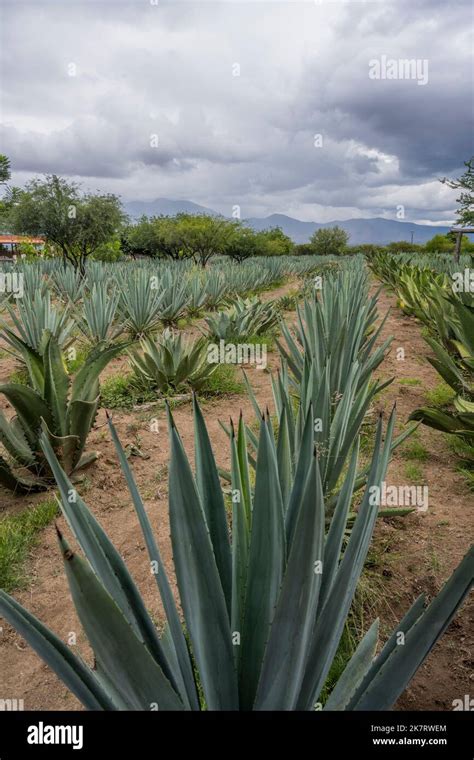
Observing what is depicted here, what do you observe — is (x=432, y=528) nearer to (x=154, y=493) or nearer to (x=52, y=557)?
(x=154, y=493)

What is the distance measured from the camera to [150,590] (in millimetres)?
2066

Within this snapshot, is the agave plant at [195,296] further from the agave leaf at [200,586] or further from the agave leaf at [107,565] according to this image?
the agave leaf at [200,586]

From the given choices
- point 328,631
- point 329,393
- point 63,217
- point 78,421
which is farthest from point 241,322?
point 63,217

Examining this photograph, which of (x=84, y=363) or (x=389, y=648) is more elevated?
(x=84, y=363)

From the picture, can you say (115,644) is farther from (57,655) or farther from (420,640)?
(420,640)

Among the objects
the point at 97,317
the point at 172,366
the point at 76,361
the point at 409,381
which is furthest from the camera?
the point at 97,317

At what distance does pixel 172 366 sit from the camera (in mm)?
4531

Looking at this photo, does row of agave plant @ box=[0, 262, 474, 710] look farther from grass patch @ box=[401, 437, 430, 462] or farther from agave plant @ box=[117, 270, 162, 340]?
agave plant @ box=[117, 270, 162, 340]

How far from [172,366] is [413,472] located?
240 cm

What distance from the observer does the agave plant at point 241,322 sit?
6223mm

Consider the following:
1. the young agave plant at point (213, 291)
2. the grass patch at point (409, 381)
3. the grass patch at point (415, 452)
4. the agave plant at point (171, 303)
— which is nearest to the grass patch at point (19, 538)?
the grass patch at point (415, 452)

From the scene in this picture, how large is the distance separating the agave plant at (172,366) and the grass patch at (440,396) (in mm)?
1989
